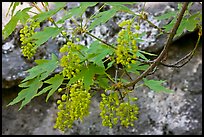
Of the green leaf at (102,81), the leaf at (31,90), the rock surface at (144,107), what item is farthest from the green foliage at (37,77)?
the rock surface at (144,107)

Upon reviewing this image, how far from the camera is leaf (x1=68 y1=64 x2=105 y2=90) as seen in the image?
0.79 metres

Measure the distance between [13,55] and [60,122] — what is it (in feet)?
3.46

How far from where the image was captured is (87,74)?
0.81 meters

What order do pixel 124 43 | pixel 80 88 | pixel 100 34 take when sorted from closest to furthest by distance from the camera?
pixel 124 43
pixel 80 88
pixel 100 34

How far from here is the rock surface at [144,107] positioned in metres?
1.86

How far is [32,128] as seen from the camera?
1928mm

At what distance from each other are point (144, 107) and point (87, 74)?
1.12 metres

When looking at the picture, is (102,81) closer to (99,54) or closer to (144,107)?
(99,54)

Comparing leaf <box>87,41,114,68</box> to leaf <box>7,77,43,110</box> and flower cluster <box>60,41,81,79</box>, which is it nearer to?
flower cluster <box>60,41,81,79</box>

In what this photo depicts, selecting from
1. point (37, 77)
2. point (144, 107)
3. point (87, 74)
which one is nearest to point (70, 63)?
point (87, 74)

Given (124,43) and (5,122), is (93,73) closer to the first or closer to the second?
(124,43)

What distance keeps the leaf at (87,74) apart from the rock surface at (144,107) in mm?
1037

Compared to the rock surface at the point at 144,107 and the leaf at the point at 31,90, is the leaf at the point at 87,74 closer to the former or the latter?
the leaf at the point at 31,90

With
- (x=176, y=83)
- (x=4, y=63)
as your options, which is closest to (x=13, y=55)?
(x=4, y=63)
